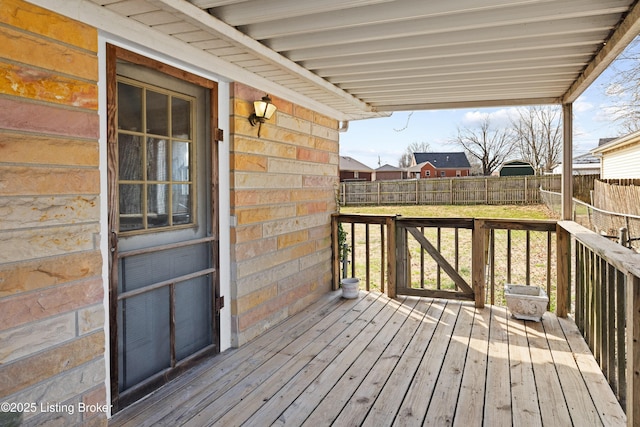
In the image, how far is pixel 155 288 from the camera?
2619 millimetres

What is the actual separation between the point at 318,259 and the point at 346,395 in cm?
220

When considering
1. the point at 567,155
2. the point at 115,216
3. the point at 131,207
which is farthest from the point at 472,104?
the point at 115,216

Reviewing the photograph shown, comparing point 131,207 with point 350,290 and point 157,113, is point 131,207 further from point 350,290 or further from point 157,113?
point 350,290

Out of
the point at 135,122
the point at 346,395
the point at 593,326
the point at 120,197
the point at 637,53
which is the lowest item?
the point at 346,395

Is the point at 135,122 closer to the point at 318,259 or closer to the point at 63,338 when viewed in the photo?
the point at 63,338

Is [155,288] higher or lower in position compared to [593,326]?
higher

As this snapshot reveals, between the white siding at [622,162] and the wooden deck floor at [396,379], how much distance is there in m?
9.53

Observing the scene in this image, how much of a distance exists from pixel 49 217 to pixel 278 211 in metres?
2.10

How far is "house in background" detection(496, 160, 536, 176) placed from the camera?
2448 centimetres

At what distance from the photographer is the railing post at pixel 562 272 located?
397 cm

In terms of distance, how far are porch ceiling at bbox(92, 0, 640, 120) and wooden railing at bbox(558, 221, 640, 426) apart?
124 centimetres

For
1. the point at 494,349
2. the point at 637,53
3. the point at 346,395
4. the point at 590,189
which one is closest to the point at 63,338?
the point at 346,395

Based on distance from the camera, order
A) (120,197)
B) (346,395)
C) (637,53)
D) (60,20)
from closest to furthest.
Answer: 1. (60,20)
2. (120,197)
3. (346,395)
4. (637,53)

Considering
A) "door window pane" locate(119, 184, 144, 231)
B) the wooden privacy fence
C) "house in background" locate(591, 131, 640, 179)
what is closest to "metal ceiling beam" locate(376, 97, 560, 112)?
"door window pane" locate(119, 184, 144, 231)
